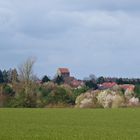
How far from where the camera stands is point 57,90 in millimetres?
99188

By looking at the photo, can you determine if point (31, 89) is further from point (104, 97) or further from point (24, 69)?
point (104, 97)

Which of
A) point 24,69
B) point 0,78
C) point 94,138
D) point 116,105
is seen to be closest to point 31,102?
point 24,69

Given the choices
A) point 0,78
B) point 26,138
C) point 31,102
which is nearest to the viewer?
point 26,138

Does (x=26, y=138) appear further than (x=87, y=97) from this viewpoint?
No

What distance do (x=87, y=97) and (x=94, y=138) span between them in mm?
72912

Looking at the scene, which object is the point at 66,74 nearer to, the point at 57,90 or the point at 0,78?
the point at 0,78

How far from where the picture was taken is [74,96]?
346 ft

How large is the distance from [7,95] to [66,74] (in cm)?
10173

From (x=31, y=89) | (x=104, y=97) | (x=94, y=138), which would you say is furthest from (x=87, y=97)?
(x=94, y=138)

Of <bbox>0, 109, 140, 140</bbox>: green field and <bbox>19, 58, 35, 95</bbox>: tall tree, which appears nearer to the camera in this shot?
<bbox>0, 109, 140, 140</bbox>: green field

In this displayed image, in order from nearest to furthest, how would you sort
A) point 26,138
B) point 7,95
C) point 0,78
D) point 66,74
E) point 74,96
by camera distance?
point 26,138 < point 7,95 < point 74,96 < point 0,78 < point 66,74

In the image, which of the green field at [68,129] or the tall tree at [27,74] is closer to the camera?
the green field at [68,129]

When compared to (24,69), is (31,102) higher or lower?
lower

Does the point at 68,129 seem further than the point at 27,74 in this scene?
No
